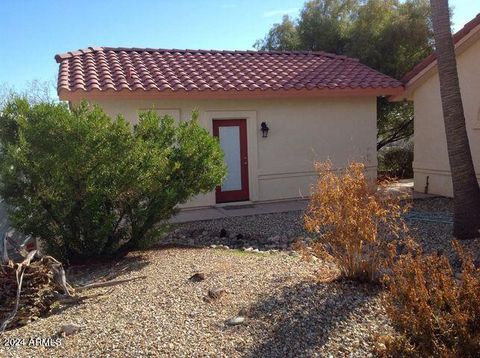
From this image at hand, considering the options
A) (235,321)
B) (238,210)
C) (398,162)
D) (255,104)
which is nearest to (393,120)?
→ (398,162)

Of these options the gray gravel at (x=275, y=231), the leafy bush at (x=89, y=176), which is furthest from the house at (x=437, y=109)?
the leafy bush at (x=89, y=176)

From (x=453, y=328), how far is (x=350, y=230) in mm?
1814

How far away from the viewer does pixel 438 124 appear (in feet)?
41.1

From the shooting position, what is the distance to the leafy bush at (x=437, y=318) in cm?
294

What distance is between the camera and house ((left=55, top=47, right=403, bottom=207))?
37.0ft

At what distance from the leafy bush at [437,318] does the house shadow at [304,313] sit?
72 centimetres

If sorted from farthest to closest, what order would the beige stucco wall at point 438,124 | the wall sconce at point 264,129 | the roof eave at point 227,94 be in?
1. the wall sconce at point 264,129
2. the beige stucco wall at point 438,124
3. the roof eave at point 227,94

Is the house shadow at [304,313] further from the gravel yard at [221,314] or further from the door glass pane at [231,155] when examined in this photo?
the door glass pane at [231,155]

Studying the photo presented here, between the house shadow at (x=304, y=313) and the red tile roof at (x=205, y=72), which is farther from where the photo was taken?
the red tile roof at (x=205, y=72)

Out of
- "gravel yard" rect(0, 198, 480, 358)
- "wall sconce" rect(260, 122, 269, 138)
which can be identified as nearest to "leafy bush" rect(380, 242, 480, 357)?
"gravel yard" rect(0, 198, 480, 358)

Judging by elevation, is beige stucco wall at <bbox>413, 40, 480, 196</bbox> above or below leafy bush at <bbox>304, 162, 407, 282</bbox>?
above

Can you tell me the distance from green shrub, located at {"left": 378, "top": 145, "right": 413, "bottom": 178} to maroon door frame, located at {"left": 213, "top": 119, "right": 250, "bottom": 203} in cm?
845

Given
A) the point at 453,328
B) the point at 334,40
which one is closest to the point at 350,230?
the point at 453,328

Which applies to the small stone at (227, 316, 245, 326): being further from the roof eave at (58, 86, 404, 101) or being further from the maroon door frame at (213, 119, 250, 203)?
the maroon door frame at (213, 119, 250, 203)
